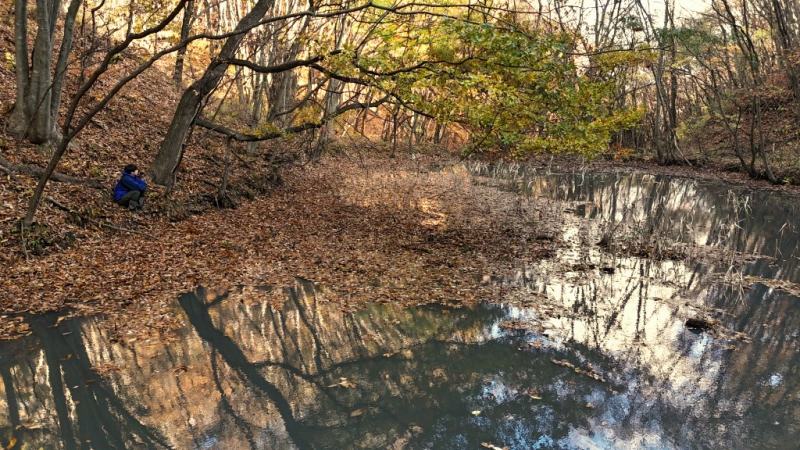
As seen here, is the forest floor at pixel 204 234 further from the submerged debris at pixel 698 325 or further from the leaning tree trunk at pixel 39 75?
the submerged debris at pixel 698 325

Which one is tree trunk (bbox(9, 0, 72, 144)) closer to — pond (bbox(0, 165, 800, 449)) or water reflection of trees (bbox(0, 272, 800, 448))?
pond (bbox(0, 165, 800, 449))

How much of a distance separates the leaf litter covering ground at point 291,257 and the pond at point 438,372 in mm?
486

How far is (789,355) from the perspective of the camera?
8.43m

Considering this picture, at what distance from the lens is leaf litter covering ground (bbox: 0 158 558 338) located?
8.80 meters

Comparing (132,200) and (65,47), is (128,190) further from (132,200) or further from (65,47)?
(65,47)

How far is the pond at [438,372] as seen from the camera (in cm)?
594

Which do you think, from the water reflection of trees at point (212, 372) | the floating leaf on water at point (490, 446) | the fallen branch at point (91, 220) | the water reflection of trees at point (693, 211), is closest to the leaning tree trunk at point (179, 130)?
the fallen branch at point (91, 220)

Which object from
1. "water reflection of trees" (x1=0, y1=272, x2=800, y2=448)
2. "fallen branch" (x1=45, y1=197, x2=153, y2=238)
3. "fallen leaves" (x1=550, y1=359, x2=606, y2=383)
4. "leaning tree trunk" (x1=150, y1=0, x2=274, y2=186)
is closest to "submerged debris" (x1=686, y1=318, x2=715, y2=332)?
"water reflection of trees" (x1=0, y1=272, x2=800, y2=448)

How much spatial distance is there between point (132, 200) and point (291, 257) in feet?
14.4

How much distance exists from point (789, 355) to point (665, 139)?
3248 cm

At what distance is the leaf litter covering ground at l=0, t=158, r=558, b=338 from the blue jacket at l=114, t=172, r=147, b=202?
1.01 meters

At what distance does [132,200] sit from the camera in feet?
42.2

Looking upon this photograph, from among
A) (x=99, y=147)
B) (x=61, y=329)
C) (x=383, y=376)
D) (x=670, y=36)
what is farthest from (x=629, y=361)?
(x=670, y=36)

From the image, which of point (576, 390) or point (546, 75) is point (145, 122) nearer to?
point (546, 75)
